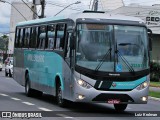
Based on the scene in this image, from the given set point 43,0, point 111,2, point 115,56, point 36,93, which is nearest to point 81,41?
point 115,56

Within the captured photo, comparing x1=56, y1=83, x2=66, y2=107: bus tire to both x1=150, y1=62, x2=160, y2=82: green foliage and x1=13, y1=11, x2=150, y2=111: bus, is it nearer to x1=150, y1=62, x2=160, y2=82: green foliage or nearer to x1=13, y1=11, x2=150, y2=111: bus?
x1=13, y1=11, x2=150, y2=111: bus

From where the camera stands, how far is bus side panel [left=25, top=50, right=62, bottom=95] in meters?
17.0

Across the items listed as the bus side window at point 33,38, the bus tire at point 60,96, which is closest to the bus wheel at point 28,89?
the bus side window at point 33,38

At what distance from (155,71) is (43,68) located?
30.9 metres

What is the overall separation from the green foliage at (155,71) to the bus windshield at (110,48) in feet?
108

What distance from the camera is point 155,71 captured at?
158 ft

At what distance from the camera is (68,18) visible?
1589 centimetres

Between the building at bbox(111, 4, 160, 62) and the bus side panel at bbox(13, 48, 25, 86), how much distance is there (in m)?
31.6

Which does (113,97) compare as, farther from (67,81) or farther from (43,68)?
(43,68)

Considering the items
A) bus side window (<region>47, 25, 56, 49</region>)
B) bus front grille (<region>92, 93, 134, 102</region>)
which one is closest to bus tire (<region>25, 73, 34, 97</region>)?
bus side window (<region>47, 25, 56, 49</region>)

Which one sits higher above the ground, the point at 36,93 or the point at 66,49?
the point at 66,49

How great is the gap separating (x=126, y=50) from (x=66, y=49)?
2.09 meters

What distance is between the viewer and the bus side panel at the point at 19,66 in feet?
72.2

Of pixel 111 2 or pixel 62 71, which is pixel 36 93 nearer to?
pixel 62 71
